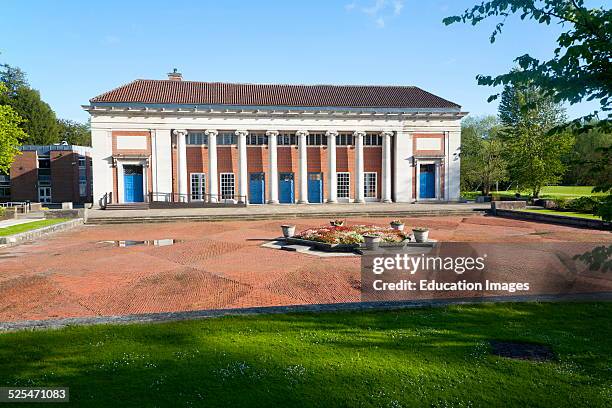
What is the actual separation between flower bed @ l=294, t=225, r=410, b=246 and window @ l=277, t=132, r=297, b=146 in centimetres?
2472

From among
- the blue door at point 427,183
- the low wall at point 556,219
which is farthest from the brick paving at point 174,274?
the blue door at point 427,183

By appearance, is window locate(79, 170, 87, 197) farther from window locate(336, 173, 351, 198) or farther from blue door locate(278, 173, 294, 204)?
window locate(336, 173, 351, 198)

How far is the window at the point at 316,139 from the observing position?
4138 centimetres

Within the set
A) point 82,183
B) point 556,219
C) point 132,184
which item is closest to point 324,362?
point 556,219

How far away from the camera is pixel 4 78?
253 ft

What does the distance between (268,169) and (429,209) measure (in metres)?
16.6

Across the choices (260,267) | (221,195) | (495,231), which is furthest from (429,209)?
(260,267)

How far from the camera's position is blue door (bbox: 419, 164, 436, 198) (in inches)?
1631

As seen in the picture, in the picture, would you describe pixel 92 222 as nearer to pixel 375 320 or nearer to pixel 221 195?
pixel 221 195

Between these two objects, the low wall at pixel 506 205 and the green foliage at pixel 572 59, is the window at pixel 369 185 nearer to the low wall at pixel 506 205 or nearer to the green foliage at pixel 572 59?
the low wall at pixel 506 205

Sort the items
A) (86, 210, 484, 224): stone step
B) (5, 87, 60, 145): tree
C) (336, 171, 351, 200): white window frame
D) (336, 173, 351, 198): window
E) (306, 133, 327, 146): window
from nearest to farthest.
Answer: (86, 210, 484, 224): stone step < (306, 133, 327, 146): window < (336, 171, 351, 200): white window frame < (336, 173, 351, 198): window < (5, 87, 60, 145): tree

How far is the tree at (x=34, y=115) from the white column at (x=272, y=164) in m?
47.4

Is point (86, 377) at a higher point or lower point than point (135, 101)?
lower

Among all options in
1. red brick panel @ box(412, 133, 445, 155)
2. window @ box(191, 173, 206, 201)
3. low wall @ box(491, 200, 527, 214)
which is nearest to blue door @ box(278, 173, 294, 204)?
window @ box(191, 173, 206, 201)
